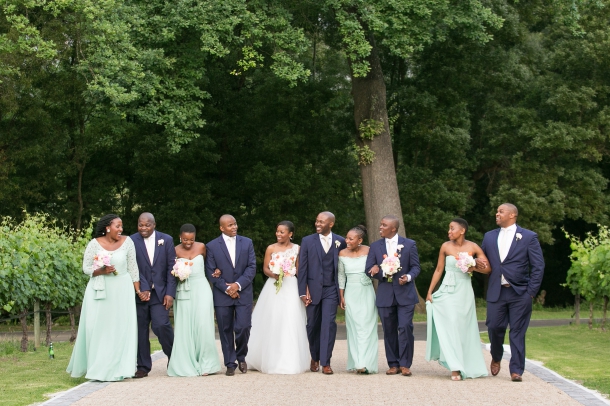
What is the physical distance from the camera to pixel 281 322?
1283 cm

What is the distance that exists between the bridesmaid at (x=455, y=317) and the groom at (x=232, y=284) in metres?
2.38

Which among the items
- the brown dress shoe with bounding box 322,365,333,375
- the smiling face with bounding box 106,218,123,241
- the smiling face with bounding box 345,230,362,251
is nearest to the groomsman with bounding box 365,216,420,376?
the smiling face with bounding box 345,230,362,251

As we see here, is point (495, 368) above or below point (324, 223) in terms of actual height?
below

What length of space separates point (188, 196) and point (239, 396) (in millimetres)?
22686

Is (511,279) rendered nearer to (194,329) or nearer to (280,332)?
(280,332)

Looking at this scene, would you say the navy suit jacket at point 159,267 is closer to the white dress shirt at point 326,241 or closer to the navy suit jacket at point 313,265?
the navy suit jacket at point 313,265

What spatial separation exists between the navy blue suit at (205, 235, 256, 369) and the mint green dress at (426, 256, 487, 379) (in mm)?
2373

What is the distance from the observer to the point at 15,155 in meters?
29.6

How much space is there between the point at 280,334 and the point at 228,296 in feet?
2.80

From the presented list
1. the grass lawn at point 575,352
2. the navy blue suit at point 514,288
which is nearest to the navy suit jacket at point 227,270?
the navy blue suit at point 514,288

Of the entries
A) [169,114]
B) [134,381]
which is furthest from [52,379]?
[169,114]

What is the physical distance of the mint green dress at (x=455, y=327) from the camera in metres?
11.8

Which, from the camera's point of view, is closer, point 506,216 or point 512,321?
point 512,321

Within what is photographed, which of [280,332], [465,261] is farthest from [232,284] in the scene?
[465,261]
